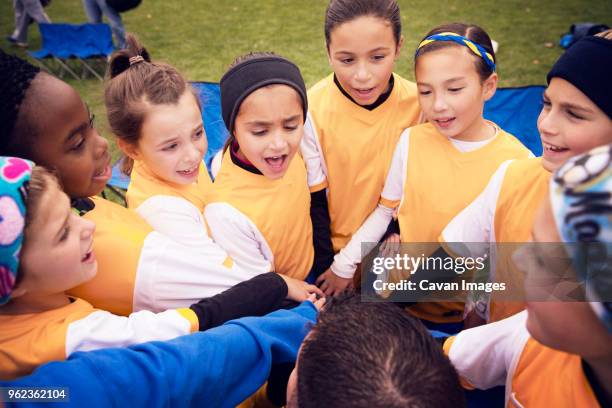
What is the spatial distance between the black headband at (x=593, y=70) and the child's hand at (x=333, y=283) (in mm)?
1309

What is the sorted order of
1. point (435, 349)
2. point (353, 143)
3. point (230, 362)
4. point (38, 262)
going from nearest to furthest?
point (435, 349) → point (38, 262) → point (230, 362) → point (353, 143)

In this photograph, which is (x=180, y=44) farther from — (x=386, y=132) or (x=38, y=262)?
(x=38, y=262)

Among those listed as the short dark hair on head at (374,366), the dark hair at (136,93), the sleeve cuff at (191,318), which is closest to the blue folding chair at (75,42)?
the dark hair at (136,93)

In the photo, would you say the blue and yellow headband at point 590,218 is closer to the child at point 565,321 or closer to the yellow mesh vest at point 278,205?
the child at point 565,321

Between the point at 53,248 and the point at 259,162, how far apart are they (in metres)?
0.89

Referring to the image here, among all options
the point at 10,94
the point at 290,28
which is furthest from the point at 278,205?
the point at 290,28

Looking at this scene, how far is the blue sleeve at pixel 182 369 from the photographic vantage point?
1.04 m

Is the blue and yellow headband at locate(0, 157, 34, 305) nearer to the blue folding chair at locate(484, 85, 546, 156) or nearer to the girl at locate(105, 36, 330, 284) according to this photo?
the girl at locate(105, 36, 330, 284)

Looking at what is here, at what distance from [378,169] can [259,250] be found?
787 mm

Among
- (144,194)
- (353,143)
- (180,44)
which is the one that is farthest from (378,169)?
(180,44)

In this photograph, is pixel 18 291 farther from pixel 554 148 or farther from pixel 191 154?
pixel 554 148

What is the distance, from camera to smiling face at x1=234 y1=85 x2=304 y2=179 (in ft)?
5.66

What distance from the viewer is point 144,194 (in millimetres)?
1746

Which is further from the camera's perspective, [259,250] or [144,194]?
[259,250]
